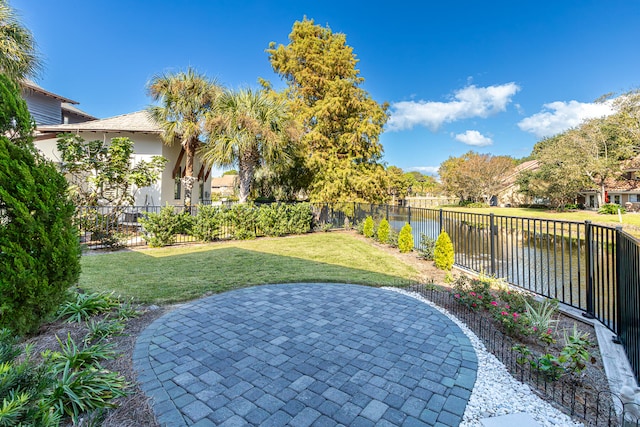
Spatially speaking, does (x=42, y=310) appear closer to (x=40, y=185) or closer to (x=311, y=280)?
(x=40, y=185)

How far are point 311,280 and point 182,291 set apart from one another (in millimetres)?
2220

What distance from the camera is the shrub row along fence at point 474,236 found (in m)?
3.05

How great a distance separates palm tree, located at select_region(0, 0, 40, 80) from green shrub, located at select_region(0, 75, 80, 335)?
6.32 metres

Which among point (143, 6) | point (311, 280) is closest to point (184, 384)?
point (311, 280)

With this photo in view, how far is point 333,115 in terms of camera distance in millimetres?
13266

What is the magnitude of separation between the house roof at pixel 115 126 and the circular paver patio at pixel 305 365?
1144 cm

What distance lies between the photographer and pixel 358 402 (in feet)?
7.14

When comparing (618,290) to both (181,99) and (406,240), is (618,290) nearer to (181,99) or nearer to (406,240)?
(406,240)

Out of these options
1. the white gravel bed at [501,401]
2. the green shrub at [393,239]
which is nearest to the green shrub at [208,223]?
the green shrub at [393,239]

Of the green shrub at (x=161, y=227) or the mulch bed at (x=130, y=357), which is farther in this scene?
the green shrub at (x=161, y=227)

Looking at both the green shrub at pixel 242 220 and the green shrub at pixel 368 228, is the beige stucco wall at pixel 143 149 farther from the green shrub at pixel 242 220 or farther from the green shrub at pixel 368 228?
the green shrub at pixel 368 228

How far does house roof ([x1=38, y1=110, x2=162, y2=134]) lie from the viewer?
1284cm

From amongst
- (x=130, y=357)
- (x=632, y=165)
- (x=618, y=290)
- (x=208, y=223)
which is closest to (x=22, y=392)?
(x=130, y=357)

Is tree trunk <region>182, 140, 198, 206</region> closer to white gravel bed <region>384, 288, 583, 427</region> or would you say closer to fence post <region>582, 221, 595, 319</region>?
white gravel bed <region>384, 288, 583, 427</region>
